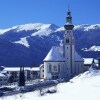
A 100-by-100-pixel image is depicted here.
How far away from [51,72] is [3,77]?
50.0ft

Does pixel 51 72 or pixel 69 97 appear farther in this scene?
pixel 51 72

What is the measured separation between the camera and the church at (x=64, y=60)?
131875mm

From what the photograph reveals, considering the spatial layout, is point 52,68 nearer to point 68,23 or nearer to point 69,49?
point 69,49

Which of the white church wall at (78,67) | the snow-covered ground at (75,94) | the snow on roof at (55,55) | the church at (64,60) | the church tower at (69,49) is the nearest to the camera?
the snow-covered ground at (75,94)

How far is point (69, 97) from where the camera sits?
77.8m

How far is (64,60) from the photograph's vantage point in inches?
5251

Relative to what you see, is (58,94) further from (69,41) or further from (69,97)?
(69,41)

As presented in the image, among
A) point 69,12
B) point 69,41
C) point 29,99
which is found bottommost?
point 29,99

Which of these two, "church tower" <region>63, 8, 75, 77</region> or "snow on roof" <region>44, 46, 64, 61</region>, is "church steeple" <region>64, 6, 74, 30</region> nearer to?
"church tower" <region>63, 8, 75, 77</region>

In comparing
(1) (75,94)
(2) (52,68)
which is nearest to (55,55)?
(2) (52,68)

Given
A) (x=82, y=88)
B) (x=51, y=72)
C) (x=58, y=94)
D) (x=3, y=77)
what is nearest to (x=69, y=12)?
(x=51, y=72)

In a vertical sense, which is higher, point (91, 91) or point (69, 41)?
point (69, 41)

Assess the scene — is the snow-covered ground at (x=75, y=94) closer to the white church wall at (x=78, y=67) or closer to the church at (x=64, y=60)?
the church at (x=64, y=60)

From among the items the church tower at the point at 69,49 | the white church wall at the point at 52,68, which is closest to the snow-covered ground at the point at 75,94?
the white church wall at the point at 52,68
